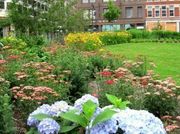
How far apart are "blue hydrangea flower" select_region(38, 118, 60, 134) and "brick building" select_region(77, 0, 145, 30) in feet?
271

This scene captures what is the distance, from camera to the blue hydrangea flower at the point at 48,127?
157 inches

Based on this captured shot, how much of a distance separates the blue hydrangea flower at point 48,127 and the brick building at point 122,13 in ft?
271

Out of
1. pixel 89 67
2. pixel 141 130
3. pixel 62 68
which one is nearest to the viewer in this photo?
pixel 141 130

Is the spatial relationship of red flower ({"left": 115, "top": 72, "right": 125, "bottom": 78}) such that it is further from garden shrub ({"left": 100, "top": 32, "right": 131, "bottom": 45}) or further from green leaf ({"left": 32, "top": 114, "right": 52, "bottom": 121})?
garden shrub ({"left": 100, "top": 32, "right": 131, "bottom": 45})

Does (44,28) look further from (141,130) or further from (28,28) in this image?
(141,130)

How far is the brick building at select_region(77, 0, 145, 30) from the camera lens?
87.8 m

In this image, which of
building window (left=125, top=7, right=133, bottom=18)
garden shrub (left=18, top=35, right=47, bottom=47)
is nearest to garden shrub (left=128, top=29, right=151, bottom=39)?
garden shrub (left=18, top=35, right=47, bottom=47)

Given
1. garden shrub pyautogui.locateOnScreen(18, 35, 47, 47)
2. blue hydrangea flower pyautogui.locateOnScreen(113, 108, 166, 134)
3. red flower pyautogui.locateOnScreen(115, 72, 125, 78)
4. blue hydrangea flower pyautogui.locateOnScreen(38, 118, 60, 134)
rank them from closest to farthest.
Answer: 1. blue hydrangea flower pyautogui.locateOnScreen(113, 108, 166, 134)
2. blue hydrangea flower pyautogui.locateOnScreen(38, 118, 60, 134)
3. red flower pyautogui.locateOnScreen(115, 72, 125, 78)
4. garden shrub pyautogui.locateOnScreen(18, 35, 47, 47)

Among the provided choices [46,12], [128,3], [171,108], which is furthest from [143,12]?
[171,108]

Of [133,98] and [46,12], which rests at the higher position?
[46,12]

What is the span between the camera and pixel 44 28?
Answer: 4569 cm

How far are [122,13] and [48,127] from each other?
8663cm

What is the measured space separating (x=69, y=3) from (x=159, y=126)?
5234 centimetres

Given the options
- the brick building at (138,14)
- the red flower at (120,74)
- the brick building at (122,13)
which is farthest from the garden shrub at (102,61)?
the brick building at (122,13)
